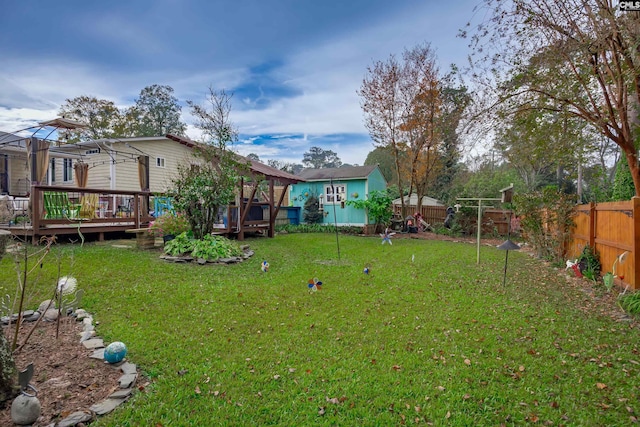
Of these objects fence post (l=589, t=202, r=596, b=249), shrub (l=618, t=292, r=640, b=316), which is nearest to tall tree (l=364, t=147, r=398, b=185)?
fence post (l=589, t=202, r=596, b=249)

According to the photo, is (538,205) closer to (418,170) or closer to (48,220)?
(418,170)

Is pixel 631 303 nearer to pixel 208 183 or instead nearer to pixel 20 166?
pixel 208 183

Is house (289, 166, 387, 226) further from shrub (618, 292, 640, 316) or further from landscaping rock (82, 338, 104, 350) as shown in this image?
landscaping rock (82, 338, 104, 350)

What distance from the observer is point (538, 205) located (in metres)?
8.16

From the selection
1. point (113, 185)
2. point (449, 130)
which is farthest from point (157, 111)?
point (449, 130)

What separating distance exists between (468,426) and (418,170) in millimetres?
14655

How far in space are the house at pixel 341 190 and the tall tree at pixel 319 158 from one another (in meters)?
32.4

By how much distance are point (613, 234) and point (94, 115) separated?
2837 centimetres

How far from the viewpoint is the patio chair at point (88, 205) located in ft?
28.4

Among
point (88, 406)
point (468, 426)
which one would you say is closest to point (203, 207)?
point (88, 406)

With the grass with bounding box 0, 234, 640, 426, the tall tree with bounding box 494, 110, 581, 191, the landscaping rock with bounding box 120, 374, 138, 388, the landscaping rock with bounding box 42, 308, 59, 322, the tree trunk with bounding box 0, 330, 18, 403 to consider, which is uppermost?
the tall tree with bounding box 494, 110, 581, 191

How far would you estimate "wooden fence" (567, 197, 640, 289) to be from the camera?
4.68 meters

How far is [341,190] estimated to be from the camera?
59.5ft

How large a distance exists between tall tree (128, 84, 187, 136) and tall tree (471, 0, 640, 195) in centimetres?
2399
